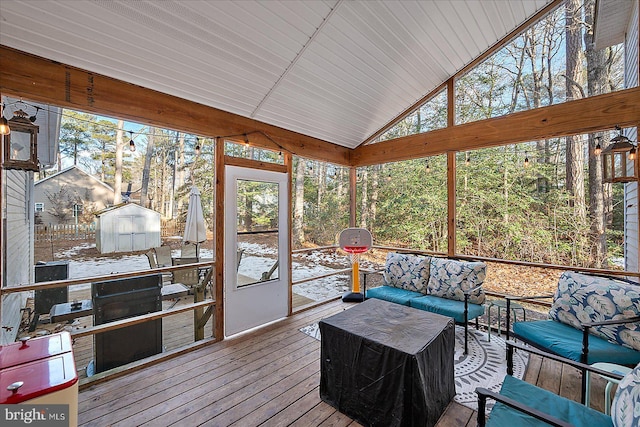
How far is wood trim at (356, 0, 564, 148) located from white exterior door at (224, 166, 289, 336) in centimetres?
201

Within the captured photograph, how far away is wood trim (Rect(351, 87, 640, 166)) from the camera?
2777mm

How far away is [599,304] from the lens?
7.98 feet

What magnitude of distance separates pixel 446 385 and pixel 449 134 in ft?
10.4

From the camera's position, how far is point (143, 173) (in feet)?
10.3

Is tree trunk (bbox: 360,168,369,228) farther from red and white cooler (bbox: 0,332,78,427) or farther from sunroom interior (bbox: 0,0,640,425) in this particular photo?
red and white cooler (bbox: 0,332,78,427)

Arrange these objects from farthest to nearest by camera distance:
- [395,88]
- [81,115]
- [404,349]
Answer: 1. [395,88]
2. [81,115]
3. [404,349]

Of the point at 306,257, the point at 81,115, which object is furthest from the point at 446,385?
the point at 81,115

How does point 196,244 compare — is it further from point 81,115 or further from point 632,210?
point 632,210

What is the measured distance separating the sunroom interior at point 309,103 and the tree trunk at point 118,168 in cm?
38

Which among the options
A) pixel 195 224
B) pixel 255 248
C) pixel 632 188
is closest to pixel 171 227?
pixel 195 224

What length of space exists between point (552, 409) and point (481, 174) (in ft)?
16.4

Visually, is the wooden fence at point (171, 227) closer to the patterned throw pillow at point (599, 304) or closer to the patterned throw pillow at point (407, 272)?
the patterned throw pillow at point (407, 272)

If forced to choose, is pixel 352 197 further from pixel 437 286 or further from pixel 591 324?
pixel 591 324

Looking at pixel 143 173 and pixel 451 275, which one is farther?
pixel 451 275
